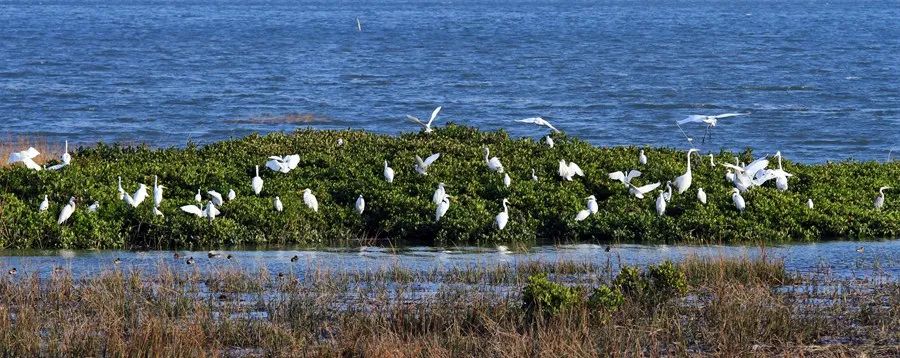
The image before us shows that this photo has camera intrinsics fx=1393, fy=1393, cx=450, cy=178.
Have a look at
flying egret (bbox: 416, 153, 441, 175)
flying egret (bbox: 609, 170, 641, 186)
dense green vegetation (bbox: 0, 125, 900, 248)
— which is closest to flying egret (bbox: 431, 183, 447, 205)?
dense green vegetation (bbox: 0, 125, 900, 248)

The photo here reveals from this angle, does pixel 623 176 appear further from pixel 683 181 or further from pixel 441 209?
pixel 441 209

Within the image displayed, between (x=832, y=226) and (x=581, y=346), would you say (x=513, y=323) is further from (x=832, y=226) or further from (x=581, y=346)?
(x=832, y=226)

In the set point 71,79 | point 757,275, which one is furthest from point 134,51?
point 757,275

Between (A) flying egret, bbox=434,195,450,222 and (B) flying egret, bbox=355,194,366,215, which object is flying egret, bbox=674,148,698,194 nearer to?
(A) flying egret, bbox=434,195,450,222

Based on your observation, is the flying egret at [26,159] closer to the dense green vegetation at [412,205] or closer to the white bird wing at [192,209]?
the dense green vegetation at [412,205]

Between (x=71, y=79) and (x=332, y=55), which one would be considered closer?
(x=71, y=79)

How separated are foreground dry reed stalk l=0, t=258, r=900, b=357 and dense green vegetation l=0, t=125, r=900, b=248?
3409 mm

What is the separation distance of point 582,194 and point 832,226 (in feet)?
11.7

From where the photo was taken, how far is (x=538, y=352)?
11.6 meters

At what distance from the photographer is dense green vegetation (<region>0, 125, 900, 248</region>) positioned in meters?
18.8

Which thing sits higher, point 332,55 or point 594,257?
point 594,257

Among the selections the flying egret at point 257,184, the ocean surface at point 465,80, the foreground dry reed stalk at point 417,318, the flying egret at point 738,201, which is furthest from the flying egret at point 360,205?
the ocean surface at point 465,80

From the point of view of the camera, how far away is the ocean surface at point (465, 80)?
41.1 metres

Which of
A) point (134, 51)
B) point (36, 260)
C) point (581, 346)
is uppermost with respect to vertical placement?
point (581, 346)
